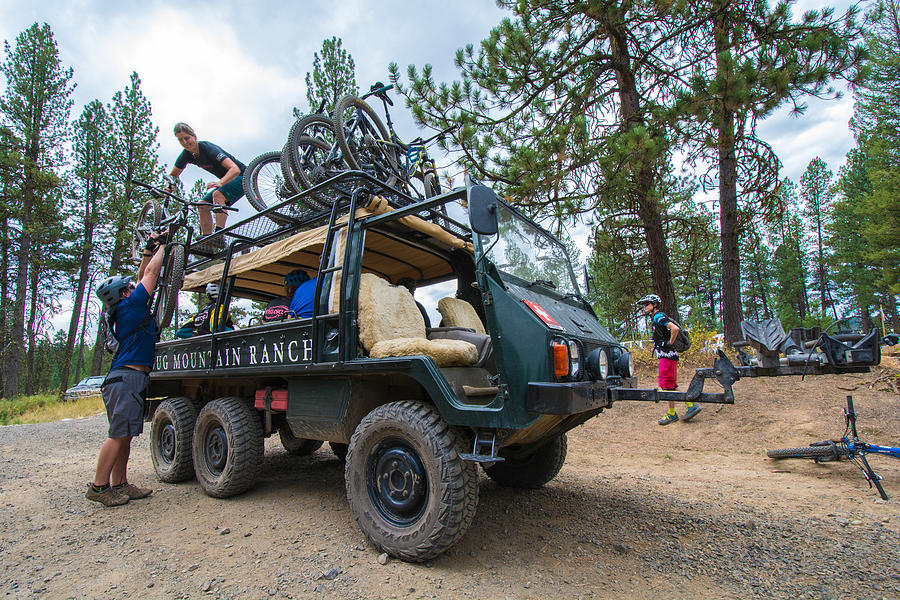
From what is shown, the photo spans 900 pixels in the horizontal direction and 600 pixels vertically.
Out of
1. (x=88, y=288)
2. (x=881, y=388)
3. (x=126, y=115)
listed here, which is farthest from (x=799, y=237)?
(x=88, y=288)

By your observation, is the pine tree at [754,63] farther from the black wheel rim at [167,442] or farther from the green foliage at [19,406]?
the green foliage at [19,406]

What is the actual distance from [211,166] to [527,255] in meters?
4.86

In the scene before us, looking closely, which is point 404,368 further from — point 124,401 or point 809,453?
point 809,453

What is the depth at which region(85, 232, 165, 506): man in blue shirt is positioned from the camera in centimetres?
404

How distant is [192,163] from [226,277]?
2.81 m

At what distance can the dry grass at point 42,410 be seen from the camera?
14.5 meters

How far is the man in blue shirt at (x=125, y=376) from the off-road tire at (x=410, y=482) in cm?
254

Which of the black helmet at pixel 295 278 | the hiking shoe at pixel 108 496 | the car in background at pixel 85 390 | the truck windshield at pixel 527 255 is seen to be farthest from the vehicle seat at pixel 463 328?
the car in background at pixel 85 390

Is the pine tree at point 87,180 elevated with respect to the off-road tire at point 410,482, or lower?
elevated

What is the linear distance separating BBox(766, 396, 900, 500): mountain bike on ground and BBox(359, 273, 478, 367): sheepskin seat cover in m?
3.76

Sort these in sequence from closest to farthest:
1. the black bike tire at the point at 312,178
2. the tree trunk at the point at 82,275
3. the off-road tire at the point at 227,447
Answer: the off-road tire at the point at 227,447
the black bike tire at the point at 312,178
the tree trunk at the point at 82,275

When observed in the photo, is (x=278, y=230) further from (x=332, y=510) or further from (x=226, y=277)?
(x=332, y=510)

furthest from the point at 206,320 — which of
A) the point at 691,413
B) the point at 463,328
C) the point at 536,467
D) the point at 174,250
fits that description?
the point at 691,413

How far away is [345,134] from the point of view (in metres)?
5.56
